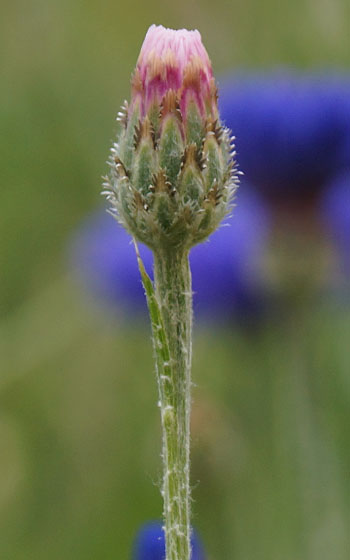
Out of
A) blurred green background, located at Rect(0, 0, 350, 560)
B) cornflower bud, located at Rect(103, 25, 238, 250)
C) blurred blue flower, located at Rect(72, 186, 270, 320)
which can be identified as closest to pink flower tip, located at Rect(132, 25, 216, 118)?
cornflower bud, located at Rect(103, 25, 238, 250)

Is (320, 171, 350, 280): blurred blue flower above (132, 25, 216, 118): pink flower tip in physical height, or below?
above

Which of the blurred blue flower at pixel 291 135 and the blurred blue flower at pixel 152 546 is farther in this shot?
the blurred blue flower at pixel 291 135

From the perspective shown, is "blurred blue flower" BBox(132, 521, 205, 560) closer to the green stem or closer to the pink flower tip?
the green stem

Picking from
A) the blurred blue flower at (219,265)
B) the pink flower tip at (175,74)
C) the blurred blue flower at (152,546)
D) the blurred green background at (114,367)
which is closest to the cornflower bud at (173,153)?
the pink flower tip at (175,74)

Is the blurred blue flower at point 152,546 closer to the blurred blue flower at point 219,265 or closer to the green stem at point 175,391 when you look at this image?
the green stem at point 175,391

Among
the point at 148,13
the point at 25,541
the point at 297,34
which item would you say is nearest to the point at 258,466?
the point at 25,541

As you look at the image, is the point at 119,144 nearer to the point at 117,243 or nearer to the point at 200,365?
the point at 117,243

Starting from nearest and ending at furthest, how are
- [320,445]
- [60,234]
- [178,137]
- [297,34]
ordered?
[178,137] < [320,445] < [297,34] < [60,234]
